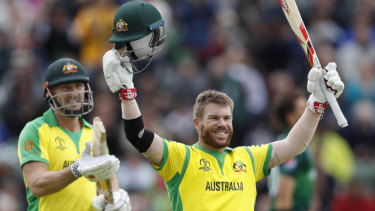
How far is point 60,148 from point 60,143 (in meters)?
0.06

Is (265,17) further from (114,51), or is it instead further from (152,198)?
(114,51)

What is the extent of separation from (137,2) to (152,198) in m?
6.22

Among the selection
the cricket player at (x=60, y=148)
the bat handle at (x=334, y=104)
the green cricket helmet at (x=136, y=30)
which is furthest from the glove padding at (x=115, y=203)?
the bat handle at (x=334, y=104)

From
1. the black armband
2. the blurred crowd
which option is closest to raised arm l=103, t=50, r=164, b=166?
the black armband

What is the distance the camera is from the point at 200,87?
1329 cm

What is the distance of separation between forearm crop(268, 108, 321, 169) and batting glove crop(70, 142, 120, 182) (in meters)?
1.67

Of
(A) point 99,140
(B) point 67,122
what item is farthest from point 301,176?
(A) point 99,140

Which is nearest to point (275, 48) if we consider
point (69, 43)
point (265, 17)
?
point (265, 17)

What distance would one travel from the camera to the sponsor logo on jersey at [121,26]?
6.04 meters

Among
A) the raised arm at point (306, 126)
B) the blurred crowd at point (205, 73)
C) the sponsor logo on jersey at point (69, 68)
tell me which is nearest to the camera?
the raised arm at point (306, 126)

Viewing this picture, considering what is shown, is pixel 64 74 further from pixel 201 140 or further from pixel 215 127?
pixel 215 127

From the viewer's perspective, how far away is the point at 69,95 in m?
6.89

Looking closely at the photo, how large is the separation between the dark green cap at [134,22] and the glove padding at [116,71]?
0.59 ft

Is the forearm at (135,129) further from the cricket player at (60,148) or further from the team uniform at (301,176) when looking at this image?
the team uniform at (301,176)
